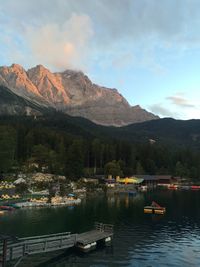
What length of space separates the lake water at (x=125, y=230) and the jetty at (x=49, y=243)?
146 centimetres

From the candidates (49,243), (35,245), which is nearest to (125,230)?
(49,243)

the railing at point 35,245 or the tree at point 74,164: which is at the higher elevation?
the tree at point 74,164

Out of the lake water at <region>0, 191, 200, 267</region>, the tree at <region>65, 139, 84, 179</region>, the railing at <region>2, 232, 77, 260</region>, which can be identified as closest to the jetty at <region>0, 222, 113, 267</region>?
the railing at <region>2, 232, 77, 260</region>

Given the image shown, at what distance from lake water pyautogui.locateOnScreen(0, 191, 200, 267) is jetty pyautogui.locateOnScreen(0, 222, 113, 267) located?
4.78ft

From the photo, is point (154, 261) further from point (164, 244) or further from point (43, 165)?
point (43, 165)

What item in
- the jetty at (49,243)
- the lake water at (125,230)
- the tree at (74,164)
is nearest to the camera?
the jetty at (49,243)

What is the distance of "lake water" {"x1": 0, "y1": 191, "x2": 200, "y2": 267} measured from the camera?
50.4m

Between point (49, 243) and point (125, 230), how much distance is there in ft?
77.6

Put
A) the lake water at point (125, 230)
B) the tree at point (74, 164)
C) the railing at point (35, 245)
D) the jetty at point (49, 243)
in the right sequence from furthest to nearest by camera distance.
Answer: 1. the tree at point (74, 164)
2. the lake water at point (125, 230)
3. the railing at point (35, 245)
4. the jetty at point (49, 243)

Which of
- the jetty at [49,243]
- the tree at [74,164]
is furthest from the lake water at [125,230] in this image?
the tree at [74,164]

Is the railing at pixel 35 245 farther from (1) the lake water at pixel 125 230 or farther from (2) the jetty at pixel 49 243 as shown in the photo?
(1) the lake water at pixel 125 230

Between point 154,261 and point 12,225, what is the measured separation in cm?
3433

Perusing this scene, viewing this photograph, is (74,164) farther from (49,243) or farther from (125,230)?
(49,243)

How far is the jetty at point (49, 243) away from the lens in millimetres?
45241
